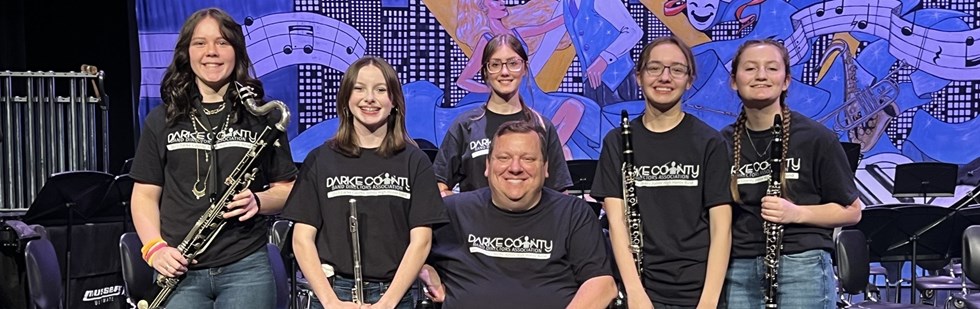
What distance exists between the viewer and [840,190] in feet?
11.0

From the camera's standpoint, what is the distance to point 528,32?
29.3ft

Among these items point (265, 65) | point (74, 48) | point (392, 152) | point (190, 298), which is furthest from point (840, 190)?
point (74, 48)

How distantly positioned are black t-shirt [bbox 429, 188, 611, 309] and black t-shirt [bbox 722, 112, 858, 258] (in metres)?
0.49

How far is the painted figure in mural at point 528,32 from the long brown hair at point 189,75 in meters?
5.67

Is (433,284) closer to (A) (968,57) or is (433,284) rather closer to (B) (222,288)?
(B) (222,288)

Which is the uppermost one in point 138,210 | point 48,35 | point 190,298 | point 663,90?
point 48,35

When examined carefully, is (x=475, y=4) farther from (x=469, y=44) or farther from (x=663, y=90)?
(x=663, y=90)

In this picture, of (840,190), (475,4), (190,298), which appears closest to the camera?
(190,298)

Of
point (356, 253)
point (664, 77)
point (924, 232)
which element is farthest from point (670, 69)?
point (924, 232)

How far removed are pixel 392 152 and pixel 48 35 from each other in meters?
6.84

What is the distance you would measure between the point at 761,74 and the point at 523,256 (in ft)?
3.28

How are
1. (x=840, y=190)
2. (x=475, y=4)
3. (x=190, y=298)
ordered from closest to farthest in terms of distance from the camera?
Answer: (x=190, y=298)
(x=840, y=190)
(x=475, y=4)

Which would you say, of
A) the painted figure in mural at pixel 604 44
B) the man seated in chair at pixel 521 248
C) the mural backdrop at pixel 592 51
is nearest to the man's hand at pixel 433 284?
the man seated in chair at pixel 521 248

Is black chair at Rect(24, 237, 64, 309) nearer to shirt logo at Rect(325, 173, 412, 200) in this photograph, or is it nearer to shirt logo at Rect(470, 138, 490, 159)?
shirt logo at Rect(470, 138, 490, 159)
